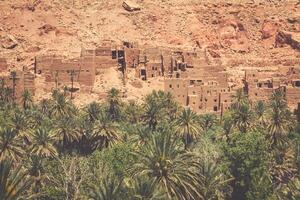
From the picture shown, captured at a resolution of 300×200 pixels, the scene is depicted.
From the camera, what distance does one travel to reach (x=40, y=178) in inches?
1098

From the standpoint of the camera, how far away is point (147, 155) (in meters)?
22.1

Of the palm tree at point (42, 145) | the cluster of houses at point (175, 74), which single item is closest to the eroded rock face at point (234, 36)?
the cluster of houses at point (175, 74)

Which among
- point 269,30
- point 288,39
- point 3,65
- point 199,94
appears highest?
point 269,30

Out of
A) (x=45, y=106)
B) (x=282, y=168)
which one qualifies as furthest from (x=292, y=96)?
(x=45, y=106)

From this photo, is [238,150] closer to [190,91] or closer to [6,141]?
[6,141]

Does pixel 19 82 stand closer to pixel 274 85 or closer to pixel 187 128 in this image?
pixel 187 128

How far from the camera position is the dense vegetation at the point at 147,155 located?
21219 mm

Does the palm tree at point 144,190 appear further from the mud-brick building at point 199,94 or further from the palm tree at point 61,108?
the mud-brick building at point 199,94

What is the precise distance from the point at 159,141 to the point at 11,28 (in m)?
59.4

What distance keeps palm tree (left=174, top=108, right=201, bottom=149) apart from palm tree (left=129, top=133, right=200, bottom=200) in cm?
1782

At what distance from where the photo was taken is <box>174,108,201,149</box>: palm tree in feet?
133

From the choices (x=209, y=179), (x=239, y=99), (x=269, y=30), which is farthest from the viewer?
(x=269, y=30)

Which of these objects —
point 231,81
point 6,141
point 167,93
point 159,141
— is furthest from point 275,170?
point 231,81

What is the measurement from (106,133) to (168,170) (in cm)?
1702
